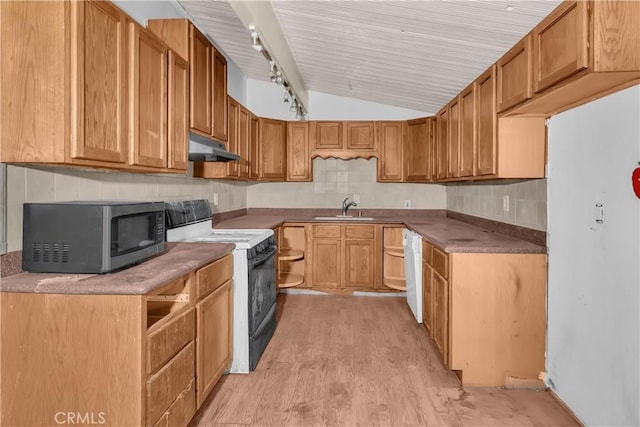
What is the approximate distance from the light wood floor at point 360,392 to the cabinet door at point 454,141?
4.93ft

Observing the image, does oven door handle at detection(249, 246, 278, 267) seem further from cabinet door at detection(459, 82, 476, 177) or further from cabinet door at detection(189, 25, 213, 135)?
cabinet door at detection(459, 82, 476, 177)

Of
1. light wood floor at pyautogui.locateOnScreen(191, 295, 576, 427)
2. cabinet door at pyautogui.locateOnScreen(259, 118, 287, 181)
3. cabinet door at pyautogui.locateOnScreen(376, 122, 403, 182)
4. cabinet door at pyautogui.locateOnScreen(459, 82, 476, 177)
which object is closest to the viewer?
light wood floor at pyautogui.locateOnScreen(191, 295, 576, 427)

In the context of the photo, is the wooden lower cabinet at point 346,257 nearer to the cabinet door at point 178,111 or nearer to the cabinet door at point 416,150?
the cabinet door at point 416,150

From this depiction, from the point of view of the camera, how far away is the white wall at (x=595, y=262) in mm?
1725

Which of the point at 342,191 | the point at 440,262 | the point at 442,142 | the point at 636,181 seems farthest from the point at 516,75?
the point at 342,191

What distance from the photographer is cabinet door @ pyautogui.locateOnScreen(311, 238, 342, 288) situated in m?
4.71

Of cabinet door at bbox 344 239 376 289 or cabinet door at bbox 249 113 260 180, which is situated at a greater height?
cabinet door at bbox 249 113 260 180

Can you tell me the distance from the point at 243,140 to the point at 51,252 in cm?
270

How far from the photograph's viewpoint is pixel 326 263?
4.73 m

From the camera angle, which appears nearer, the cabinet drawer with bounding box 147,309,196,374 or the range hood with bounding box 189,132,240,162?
the cabinet drawer with bounding box 147,309,196,374

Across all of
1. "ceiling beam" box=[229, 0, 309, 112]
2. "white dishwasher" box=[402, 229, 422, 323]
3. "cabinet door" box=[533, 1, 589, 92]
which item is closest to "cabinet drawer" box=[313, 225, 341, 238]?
"white dishwasher" box=[402, 229, 422, 323]

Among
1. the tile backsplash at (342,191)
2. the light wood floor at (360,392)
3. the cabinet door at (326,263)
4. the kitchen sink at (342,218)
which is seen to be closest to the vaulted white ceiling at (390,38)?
the tile backsplash at (342,191)

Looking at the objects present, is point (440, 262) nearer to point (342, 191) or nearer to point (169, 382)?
point (169, 382)

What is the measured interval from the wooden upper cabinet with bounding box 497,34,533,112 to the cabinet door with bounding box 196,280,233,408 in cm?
205
